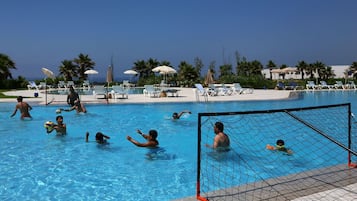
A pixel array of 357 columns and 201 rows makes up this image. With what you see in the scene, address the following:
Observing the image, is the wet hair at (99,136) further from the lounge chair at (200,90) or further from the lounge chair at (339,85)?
the lounge chair at (339,85)

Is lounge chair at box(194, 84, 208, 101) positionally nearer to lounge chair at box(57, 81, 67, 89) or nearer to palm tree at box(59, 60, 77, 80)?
lounge chair at box(57, 81, 67, 89)

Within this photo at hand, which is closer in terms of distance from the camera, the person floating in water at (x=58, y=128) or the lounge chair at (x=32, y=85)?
the person floating in water at (x=58, y=128)

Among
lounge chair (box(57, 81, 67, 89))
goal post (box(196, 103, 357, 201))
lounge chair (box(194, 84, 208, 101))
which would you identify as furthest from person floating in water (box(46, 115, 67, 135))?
lounge chair (box(57, 81, 67, 89))

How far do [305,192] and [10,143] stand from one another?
845 cm

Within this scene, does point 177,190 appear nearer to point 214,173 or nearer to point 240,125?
point 214,173

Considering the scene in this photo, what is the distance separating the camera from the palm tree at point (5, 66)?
31656mm

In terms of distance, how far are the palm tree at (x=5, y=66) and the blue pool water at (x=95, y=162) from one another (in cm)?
2059

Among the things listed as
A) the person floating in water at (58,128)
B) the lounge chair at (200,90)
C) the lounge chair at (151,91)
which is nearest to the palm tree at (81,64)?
the lounge chair at (151,91)

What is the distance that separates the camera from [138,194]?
18.2 ft

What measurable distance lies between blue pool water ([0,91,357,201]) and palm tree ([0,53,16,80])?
67.5 feet

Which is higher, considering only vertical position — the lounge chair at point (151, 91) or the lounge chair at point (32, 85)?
the lounge chair at point (32, 85)

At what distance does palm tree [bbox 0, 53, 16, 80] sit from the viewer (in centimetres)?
3166

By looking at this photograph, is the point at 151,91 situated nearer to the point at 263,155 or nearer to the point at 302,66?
the point at 263,155

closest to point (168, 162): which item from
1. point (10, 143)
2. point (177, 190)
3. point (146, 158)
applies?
point (146, 158)
